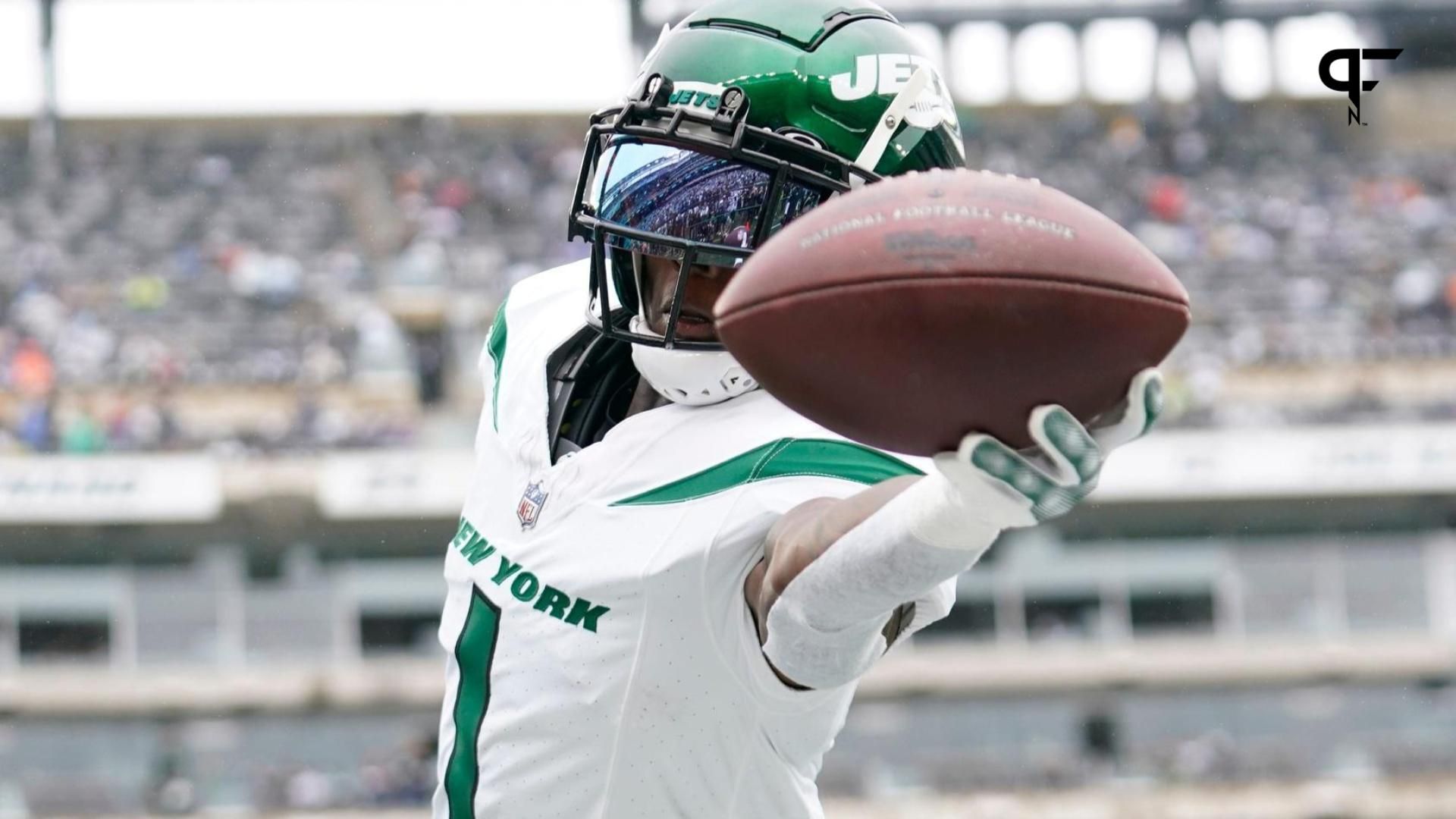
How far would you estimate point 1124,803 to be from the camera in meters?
14.4

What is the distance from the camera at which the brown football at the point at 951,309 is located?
5.76 ft

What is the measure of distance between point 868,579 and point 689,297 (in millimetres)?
742

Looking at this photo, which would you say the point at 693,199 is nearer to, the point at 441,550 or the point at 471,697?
the point at 471,697

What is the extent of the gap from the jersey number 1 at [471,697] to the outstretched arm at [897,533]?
1.56 feet

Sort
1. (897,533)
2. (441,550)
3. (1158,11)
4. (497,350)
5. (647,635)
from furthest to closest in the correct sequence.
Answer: (1158,11), (441,550), (497,350), (647,635), (897,533)

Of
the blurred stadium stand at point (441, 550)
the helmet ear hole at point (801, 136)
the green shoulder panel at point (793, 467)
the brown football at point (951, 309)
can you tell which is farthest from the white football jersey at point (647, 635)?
the blurred stadium stand at point (441, 550)

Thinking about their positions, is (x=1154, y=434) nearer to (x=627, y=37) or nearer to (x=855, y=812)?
(x=855, y=812)

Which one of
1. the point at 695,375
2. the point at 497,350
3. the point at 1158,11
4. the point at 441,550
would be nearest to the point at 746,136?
the point at 695,375

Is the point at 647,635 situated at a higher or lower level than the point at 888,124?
lower

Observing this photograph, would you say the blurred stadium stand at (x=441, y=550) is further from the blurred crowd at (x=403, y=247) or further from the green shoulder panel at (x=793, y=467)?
the green shoulder panel at (x=793, y=467)

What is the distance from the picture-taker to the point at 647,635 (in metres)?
2.37

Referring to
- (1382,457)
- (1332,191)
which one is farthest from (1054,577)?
(1332,191)

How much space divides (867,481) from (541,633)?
0.46 m

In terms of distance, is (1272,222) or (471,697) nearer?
(471,697)
